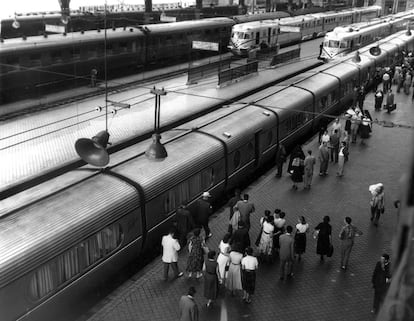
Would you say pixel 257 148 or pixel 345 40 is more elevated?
Result: pixel 345 40

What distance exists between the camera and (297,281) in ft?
33.4

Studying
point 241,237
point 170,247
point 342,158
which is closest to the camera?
point 170,247

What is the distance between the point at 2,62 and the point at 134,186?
14.3 metres

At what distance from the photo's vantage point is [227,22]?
1601 inches

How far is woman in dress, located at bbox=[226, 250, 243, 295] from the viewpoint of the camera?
360 inches

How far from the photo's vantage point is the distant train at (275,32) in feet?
122

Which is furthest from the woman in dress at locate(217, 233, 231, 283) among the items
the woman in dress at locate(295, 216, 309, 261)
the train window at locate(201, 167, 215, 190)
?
the train window at locate(201, 167, 215, 190)

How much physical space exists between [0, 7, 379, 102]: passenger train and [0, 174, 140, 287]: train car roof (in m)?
7.57

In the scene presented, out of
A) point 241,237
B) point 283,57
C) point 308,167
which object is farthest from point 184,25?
point 241,237

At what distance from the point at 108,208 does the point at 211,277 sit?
2.30 meters

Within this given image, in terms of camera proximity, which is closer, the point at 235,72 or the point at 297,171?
the point at 297,171

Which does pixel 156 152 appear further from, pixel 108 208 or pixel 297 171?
pixel 297 171

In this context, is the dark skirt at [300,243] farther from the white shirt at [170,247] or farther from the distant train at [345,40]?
the distant train at [345,40]

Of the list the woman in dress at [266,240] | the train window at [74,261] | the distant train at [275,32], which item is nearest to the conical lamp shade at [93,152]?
the train window at [74,261]
